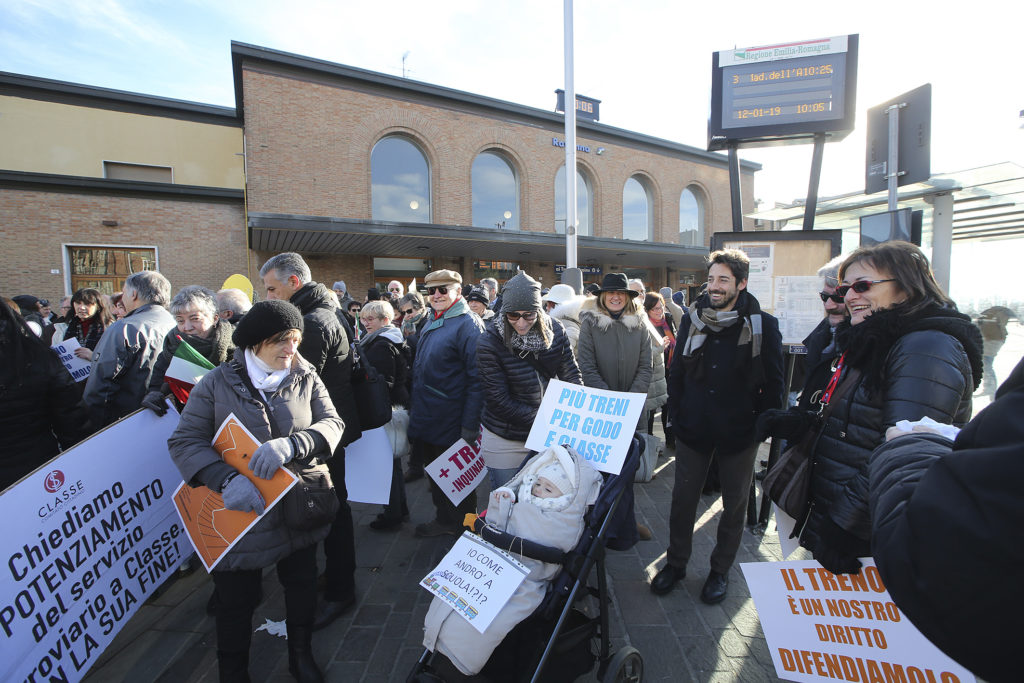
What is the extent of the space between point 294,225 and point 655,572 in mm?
12986

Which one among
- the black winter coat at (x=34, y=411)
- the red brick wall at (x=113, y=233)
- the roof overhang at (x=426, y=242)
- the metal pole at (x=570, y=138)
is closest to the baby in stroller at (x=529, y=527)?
the black winter coat at (x=34, y=411)

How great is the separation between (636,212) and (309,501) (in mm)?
23824

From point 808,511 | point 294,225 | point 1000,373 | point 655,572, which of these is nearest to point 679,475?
point 655,572

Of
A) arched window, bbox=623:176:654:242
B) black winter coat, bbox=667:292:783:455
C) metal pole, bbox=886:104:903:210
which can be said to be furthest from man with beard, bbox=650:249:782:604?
arched window, bbox=623:176:654:242

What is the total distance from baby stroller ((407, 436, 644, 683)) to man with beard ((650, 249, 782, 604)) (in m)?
0.99

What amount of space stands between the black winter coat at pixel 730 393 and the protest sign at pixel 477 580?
157 cm

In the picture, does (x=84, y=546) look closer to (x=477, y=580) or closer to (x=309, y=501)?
(x=309, y=501)

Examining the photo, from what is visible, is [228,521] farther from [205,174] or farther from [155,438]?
[205,174]

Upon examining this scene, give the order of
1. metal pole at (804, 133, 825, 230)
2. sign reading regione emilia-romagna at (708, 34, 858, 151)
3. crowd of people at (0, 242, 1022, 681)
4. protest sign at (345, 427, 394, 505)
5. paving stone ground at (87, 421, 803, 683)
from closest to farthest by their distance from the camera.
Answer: crowd of people at (0, 242, 1022, 681), paving stone ground at (87, 421, 803, 683), protest sign at (345, 427, 394, 505), sign reading regione emilia-romagna at (708, 34, 858, 151), metal pole at (804, 133, 825, 230)

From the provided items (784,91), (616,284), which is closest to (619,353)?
(616,284)

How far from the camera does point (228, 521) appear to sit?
6.81ft

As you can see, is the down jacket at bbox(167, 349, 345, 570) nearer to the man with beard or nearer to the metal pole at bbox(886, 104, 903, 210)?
the man with beard

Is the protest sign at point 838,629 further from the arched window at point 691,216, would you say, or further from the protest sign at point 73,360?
the arched window at point 691,216

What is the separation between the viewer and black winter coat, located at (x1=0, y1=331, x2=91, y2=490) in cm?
248
